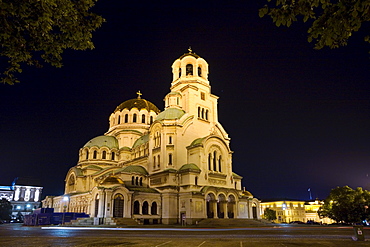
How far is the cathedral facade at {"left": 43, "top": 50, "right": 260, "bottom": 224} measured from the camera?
118ft

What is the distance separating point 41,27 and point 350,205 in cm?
4661

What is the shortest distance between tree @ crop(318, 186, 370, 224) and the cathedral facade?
1212 centimetres

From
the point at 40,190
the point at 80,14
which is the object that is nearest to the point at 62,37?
the point at 80,14

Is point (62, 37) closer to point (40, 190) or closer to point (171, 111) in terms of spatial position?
point (171, 111)

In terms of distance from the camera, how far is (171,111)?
43156 mm

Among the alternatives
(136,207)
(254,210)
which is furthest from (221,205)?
(136,207)

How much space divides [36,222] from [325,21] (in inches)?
1607

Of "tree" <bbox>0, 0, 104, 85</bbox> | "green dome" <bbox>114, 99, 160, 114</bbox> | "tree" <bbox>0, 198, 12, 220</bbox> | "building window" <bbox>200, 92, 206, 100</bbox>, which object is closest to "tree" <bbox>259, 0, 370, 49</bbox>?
"tree" <bbox>0, 0, 104, 85</bbox>

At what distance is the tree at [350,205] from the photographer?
40.7 metres

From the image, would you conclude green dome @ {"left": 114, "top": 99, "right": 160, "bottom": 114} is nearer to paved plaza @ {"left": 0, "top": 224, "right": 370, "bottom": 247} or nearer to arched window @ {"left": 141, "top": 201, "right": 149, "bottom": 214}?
arched window @ {"left": 141, "top": 201, "right": 149, "bottom": 214}

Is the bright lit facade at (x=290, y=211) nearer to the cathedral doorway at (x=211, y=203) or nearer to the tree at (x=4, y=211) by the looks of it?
the cathedral doorway at (x=211, y=203)

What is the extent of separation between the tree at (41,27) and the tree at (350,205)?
148 ft

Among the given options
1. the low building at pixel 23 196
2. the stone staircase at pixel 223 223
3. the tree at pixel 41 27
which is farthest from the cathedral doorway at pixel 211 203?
the low building at pixel 23 196

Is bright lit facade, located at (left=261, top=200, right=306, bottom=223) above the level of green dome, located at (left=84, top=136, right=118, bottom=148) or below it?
below
